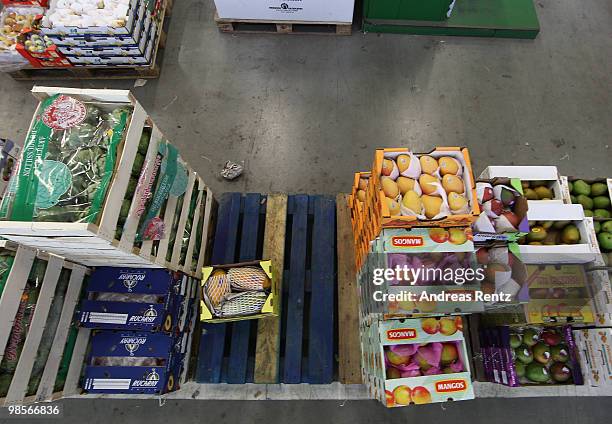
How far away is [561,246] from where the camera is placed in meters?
3.14

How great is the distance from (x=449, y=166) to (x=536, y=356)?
195 cm

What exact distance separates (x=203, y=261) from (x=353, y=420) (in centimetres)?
208

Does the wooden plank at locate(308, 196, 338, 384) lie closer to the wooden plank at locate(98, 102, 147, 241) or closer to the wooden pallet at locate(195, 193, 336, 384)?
the wooden pallet at locate(195, 193, 336, 384)

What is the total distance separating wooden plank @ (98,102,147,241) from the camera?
6.85ft

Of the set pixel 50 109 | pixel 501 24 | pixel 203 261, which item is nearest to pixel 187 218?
pixel 203 261

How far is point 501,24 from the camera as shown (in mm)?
5102

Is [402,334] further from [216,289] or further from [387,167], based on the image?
[216,289]

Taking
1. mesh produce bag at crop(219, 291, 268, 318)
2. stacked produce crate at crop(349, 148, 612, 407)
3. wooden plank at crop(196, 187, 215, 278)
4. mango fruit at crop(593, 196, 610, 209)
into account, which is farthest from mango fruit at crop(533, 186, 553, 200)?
wooden plank at crop(196, 187, 215, 278)

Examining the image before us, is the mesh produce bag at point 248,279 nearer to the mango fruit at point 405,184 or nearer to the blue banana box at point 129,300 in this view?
the blue banana box at point 129,300

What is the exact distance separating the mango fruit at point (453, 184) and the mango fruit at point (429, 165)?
11 cm

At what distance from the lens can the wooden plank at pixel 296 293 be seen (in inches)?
127

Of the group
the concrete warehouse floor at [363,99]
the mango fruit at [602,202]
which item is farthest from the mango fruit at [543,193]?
the concrete warehouse floor at [363,99]

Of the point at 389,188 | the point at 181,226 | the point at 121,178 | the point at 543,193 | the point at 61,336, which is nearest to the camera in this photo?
the point at 121,178

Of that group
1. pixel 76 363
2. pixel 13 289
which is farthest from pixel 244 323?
pixel 13 289
